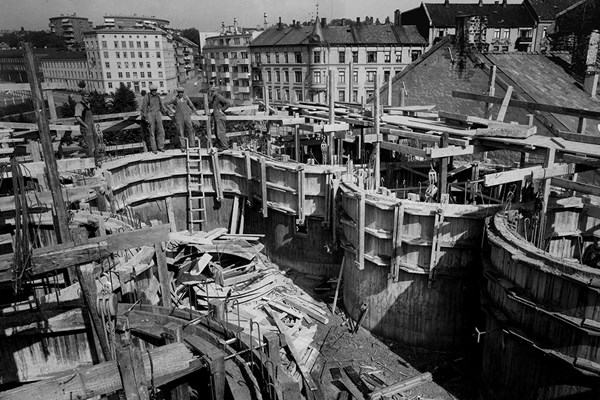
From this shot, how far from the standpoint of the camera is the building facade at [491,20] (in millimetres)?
55625

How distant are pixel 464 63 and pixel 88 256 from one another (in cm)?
3146

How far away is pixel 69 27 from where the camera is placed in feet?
424

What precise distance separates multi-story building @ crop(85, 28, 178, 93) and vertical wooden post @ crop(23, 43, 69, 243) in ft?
269

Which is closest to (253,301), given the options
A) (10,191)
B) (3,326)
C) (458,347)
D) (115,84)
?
(458,347)

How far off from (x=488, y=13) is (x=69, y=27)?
114708 millimetres

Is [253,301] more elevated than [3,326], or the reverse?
[3,326]

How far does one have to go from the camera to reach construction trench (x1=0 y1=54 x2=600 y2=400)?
7.92 m

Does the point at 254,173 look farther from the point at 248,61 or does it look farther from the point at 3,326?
the point at 248,61

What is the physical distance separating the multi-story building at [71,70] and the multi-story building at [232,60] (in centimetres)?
2101

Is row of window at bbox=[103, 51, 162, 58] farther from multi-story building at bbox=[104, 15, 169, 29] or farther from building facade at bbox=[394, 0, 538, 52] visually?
building facade at bbox=[394, 0, 538, 52]

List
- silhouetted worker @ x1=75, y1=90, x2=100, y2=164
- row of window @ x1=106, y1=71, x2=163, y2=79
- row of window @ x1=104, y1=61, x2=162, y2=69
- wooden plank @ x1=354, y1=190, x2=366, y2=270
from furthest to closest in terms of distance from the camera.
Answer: row of window @ x1=106, y1=71, x2=163, y2=79 → row of window @ x1=104, y1=61, x2=162, y2=69 → silhouetted worker @ x1=75, y1=90, x2=100, y2=164 → wooden plank @ x1=354, y1=190, x2=366, y2=270

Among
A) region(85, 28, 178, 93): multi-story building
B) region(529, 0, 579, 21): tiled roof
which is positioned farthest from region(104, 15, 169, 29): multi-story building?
region(529, 0, 579, 21): tiled roof

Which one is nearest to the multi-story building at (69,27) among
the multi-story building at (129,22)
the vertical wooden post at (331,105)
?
the multi-story building at (129,22)

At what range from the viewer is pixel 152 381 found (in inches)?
288
